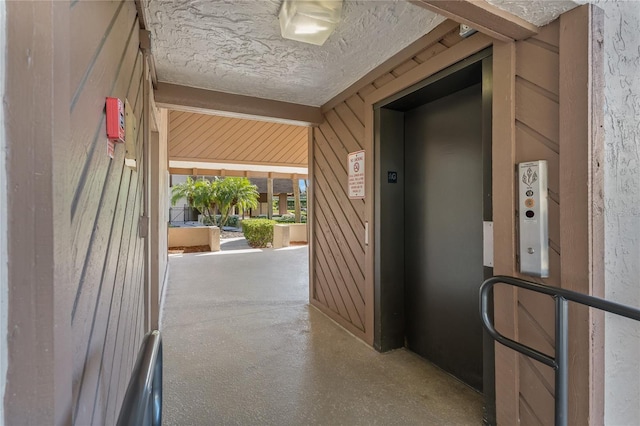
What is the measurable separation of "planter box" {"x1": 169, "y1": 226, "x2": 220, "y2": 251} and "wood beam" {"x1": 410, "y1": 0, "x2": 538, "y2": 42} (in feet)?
27.0

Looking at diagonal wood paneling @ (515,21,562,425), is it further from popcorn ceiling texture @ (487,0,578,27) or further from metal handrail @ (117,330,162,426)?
metal handrail @ (117,330,162,426)

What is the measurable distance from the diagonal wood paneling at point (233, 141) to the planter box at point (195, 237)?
84.3 inches

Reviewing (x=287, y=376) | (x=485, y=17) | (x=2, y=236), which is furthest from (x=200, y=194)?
(x=2, y=236)

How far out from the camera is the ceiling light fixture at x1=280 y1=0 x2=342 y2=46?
1.73 m

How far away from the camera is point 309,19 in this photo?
1.83m

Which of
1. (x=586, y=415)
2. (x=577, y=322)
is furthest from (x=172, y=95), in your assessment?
(x=586, y=415)

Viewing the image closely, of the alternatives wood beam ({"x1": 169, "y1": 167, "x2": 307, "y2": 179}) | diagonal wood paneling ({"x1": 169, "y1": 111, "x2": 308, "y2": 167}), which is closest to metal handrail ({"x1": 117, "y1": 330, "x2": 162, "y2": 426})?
diagonal wood paneling ({"x1": 169, "y1": 111, "x2": 308, "y2": 167})

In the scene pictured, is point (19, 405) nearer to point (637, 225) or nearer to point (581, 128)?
point (581, 128)

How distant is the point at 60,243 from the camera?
635 millimetres

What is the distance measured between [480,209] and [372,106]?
128cm

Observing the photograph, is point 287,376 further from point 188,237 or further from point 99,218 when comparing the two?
point 188,237

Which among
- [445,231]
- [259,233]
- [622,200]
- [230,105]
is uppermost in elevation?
[230,105]

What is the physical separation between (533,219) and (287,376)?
199cm

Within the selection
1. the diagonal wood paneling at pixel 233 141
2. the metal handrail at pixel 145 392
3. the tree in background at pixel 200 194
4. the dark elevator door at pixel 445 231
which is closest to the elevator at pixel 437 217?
the dark elevator door at pixel 445 231
